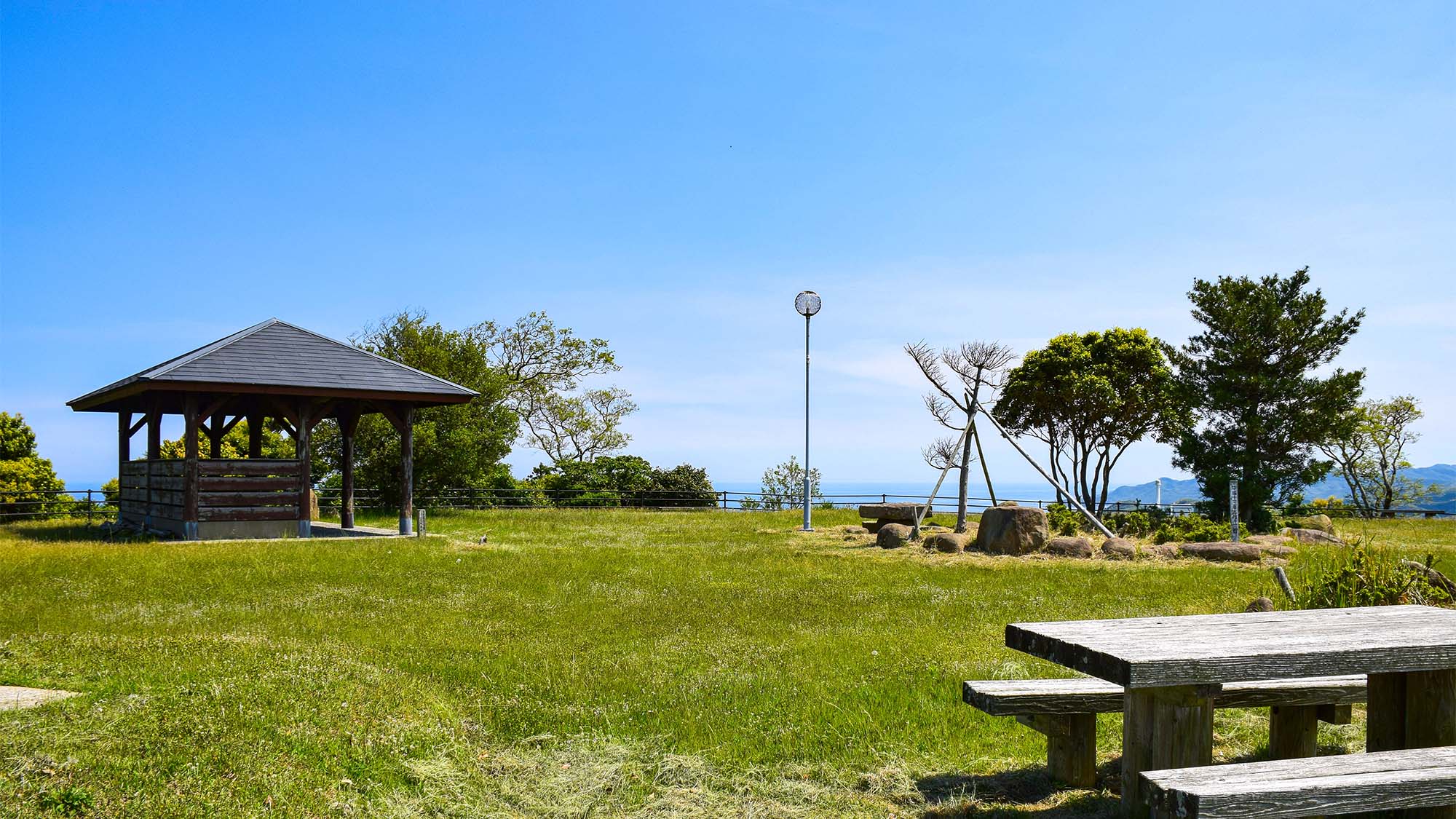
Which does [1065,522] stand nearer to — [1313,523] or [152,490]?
[1313,523]

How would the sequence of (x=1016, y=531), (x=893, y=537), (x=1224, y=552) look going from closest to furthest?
(x=1224, y=552)
(x=1016, y=531)
(x=893, y=537)

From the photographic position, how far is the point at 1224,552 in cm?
1697

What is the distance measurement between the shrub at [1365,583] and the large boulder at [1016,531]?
24.6 feet

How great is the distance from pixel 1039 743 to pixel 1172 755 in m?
1.87

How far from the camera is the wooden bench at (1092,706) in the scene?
17.1 ft

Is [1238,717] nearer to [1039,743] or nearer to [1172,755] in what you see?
[1039,743]

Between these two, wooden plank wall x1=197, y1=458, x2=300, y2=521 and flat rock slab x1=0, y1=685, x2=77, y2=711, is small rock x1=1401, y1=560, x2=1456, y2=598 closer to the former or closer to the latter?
flat rock slab x1=0, y1=685, x2=77, y2=711

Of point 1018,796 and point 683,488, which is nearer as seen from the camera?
point 1018,796

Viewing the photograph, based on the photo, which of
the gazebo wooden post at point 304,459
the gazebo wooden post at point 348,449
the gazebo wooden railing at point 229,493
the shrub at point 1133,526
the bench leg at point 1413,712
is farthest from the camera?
the gazebo wooden post at point 348,449

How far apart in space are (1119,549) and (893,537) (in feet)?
15.0

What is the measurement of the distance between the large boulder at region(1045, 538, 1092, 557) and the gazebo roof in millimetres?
13345

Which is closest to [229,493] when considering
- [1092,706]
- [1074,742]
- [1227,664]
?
[1074,742]

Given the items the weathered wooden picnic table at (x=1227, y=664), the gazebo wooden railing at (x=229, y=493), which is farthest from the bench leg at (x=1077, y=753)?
the gazebo wooden railing at (x=229, y=493)

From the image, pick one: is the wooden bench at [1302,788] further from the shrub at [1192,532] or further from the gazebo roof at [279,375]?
the gazebo roof at [279,375]
